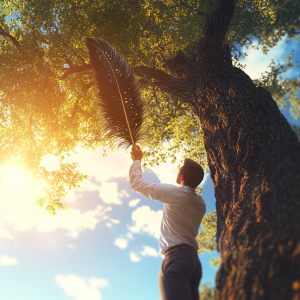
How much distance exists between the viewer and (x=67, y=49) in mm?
7578

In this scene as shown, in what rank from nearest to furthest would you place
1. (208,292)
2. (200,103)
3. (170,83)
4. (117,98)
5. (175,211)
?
(208,292), (175,211), (200,103), (117,98), (170,83)

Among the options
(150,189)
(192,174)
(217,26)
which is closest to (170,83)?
(217,26)

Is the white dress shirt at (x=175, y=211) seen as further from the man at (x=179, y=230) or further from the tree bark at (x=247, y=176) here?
the tree bark at (x=247, y=176)

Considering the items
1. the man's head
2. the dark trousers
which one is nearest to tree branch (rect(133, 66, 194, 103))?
the man's head

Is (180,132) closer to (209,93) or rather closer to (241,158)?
(209,93)

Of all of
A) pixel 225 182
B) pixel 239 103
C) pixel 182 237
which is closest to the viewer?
pixel 182 237

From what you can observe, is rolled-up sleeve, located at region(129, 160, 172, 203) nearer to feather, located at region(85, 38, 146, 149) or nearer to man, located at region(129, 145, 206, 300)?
man, located at region(129, 145, 206, 300)

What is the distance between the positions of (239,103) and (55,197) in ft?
24.9

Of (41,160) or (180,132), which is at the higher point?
(180,132)

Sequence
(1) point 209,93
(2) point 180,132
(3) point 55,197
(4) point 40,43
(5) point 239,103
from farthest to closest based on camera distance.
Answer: (2) point 180,132 → (3) point 55,197 → (4) point 40,43 → (1) point 209,93 → (5) point 239,103

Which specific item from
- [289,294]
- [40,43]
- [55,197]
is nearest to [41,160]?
[55,197]

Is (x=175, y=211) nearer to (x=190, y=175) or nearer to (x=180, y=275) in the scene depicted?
(x=190, y=175)

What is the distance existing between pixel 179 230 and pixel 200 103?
249 cm

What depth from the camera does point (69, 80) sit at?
7.96m
